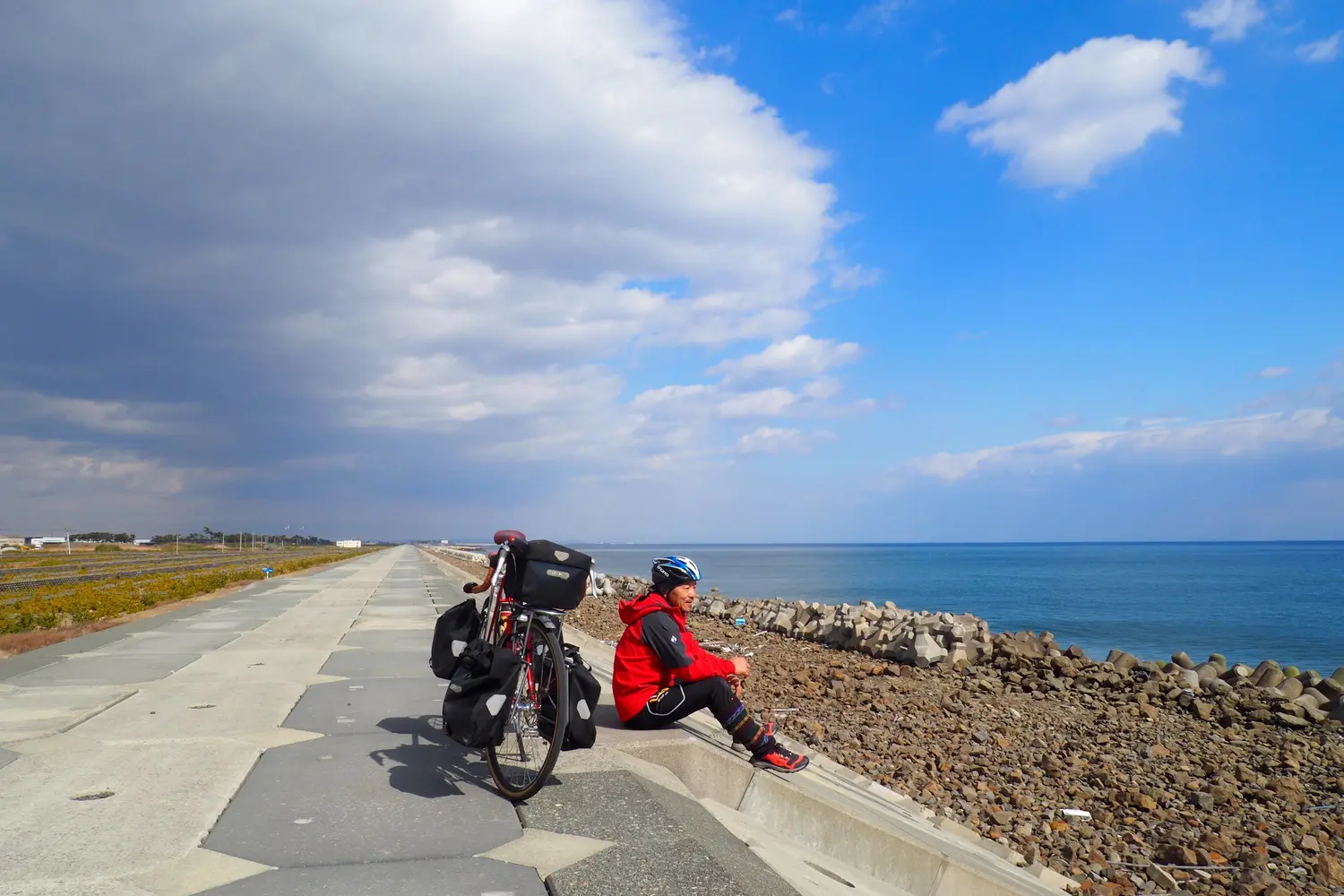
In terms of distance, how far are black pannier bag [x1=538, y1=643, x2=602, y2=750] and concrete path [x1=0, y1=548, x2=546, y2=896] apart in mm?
448

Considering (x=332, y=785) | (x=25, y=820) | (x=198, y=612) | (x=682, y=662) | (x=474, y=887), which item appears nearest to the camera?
(x=474, y=887)

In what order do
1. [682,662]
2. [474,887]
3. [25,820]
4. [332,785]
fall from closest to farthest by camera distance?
[474,887] → [25,820] → [332,785] → [682,662]

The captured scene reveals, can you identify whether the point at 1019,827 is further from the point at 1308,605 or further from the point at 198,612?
the point at 1308,605

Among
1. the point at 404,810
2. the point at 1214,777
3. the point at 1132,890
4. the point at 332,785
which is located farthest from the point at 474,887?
the point at 1214,777

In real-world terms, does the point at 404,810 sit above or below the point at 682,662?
below

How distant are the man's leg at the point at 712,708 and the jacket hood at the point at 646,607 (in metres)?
0.48

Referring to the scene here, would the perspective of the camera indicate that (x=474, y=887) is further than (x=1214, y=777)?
No

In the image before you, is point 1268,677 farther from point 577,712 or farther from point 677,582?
point 577,712

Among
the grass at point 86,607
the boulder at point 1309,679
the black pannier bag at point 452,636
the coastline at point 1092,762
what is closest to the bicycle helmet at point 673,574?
the black pannier bag at point 452,636

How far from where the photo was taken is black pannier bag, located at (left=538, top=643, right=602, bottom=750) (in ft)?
15.1

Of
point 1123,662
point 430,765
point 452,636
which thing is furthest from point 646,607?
point 1123,662

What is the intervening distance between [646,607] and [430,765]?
1611 millimetres

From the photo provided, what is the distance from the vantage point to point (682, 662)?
543 centimetres

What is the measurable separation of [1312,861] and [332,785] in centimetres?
692
